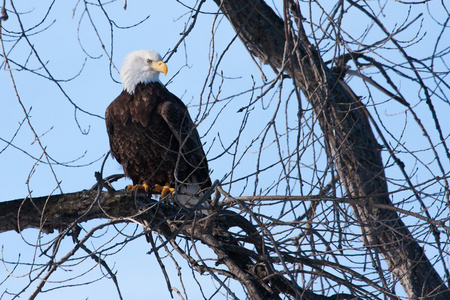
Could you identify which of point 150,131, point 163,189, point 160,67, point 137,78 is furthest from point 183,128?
point 137,78

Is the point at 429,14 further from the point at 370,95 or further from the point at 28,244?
the point at 28,244

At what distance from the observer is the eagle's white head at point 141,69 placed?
4.89m

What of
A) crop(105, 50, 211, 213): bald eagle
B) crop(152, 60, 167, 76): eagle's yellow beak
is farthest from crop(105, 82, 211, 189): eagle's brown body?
crop(152, 60, 167, 76): eagle's yellow beak

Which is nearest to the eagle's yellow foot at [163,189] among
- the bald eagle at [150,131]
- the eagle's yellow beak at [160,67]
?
the bald eagle at [150,131]

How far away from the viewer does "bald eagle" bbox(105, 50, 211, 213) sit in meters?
4.57

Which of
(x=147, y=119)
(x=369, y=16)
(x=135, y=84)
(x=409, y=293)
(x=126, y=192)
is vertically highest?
(x=135, y=84)

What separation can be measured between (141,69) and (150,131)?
2.31ft

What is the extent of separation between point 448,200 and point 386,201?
3.88 feet

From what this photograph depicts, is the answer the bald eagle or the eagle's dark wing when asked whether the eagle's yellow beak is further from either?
the eagle's dark wing

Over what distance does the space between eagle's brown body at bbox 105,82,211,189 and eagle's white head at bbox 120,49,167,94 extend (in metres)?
0.08

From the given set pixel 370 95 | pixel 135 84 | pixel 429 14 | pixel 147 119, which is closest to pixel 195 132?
pixel 147 119

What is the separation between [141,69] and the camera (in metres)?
4.97

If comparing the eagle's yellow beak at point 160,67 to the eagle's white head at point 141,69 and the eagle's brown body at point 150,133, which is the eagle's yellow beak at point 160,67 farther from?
the eagle's brown body at point 150,133

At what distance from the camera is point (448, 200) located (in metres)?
3.46
